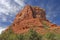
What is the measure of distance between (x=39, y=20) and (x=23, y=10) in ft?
70.2

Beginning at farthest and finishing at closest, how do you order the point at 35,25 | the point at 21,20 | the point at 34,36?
the point at 21,20 → the point at 35,25 → the point at 34,36

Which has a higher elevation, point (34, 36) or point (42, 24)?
point (34, 36)

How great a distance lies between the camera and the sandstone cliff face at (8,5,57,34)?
563 ft

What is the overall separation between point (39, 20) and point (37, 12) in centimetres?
1515

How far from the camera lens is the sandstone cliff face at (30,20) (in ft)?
563

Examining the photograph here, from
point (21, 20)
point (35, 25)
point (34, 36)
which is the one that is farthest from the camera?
point (21, 20)

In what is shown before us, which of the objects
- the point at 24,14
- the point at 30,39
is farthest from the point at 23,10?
the point at 30,39

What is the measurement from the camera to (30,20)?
7096 inches

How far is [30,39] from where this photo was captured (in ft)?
257

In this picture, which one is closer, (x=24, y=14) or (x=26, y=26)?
(x=26, y=26)

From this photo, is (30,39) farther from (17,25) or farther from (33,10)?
(33,10)

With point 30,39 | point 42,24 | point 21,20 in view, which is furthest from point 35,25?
point 30,39

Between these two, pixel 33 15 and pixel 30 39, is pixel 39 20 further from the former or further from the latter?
pixel 30 39

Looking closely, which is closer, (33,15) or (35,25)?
(35,25)
